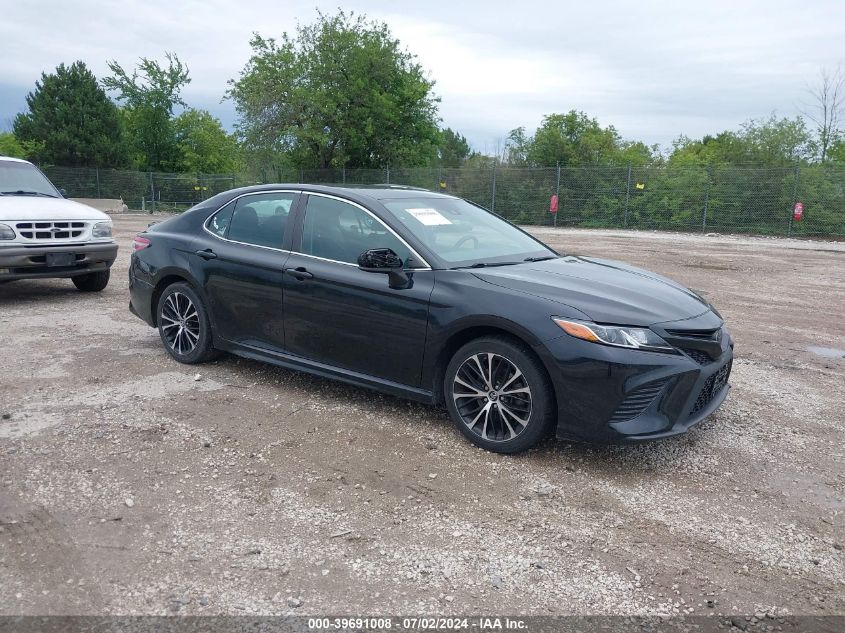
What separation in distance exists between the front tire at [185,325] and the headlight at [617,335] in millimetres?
3130

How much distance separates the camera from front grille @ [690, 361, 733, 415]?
13.2ft

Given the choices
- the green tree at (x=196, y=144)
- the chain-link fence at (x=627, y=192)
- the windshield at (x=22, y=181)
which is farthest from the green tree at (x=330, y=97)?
the windshield at (x=22, y=181)

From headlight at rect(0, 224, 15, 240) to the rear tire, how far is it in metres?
1.38

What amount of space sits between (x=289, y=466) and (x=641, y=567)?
196cm

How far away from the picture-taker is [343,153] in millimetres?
39531

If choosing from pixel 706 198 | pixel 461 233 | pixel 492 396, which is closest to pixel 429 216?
pixel 461 233

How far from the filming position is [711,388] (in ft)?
13.6

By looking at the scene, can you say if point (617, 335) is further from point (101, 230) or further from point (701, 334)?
point (101, 230)

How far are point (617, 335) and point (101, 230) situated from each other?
24.4 feet

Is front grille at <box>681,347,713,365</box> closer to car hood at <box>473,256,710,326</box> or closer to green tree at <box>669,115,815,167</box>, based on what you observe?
car hood at <box>473,256,710,326</box>

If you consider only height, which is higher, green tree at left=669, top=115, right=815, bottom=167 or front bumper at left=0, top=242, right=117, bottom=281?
green tree at left=669, top=115, right=815, bottom=167

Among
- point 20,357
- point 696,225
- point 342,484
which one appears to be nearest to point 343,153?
point 696,225

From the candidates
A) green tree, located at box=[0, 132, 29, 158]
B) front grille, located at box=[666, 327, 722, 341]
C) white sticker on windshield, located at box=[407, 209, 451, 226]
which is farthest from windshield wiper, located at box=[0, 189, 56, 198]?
green tree, located at box=[0, 132, 29, 158]

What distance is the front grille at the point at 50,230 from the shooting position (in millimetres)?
8047
